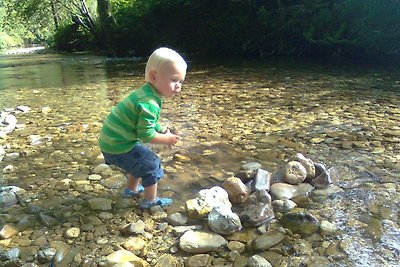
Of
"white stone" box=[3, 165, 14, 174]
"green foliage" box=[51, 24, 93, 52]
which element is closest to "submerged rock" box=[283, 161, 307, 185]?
"white stone" box=[3, 165, 14, 174]

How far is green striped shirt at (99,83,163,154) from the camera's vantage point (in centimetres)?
234

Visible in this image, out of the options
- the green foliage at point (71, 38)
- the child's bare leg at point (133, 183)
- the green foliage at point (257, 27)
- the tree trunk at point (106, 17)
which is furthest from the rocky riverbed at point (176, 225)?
the green foliage at point (71, 38)

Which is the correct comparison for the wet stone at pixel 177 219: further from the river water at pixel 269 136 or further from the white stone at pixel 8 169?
the white stone at pixel 8 169

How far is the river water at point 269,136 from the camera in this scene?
243cm

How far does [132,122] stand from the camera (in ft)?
7.93

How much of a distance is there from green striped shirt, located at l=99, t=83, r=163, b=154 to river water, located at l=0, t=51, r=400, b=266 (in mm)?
579

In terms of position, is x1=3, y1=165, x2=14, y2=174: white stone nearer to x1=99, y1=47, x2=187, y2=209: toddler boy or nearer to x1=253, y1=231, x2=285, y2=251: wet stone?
x1=99, y1=47, x2=187, y2=209: toddler boy

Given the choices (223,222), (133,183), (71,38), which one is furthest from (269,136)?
(71,38)

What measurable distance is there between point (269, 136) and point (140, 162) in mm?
1811

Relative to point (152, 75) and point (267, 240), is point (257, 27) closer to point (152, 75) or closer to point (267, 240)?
point (152, 75)

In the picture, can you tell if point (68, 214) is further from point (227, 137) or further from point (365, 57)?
point (365, 57)

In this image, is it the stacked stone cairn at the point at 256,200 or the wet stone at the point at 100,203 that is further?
the wet stone at the point at 100,203

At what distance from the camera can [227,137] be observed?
13.2ft

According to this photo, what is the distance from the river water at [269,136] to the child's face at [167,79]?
0.78 m
